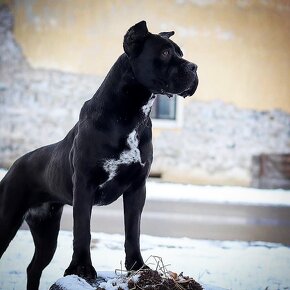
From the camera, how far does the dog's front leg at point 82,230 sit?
1847 millimetres

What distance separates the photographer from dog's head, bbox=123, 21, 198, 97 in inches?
72.1

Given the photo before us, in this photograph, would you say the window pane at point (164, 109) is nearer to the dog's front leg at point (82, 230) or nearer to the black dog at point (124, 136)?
the black dog at point (124, 136)

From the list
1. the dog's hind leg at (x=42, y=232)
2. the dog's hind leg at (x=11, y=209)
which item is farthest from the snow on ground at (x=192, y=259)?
the dog's hind leg at (x=11, y=209)

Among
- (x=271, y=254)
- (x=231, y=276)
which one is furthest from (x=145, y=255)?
(x=271, y=254)

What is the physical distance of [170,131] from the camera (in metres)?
7.68

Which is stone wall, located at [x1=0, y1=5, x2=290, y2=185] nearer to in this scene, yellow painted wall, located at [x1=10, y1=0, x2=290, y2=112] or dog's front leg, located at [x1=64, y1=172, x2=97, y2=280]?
yellow painted wall, located at [x1=10, y1=0, x2=290, y2=112]

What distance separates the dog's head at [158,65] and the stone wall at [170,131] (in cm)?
573

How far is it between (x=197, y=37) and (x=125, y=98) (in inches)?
233

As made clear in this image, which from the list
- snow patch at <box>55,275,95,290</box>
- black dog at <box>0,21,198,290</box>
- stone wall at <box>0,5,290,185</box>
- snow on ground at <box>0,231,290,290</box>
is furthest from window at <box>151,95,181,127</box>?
snow patch at <box>55,275,95,290</box>

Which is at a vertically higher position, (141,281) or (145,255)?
(141,281)

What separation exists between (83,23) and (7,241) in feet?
18.7

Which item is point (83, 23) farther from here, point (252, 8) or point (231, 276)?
point (231, 276)

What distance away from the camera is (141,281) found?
1643mm

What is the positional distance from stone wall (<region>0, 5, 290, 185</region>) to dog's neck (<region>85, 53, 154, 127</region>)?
5.69 m
